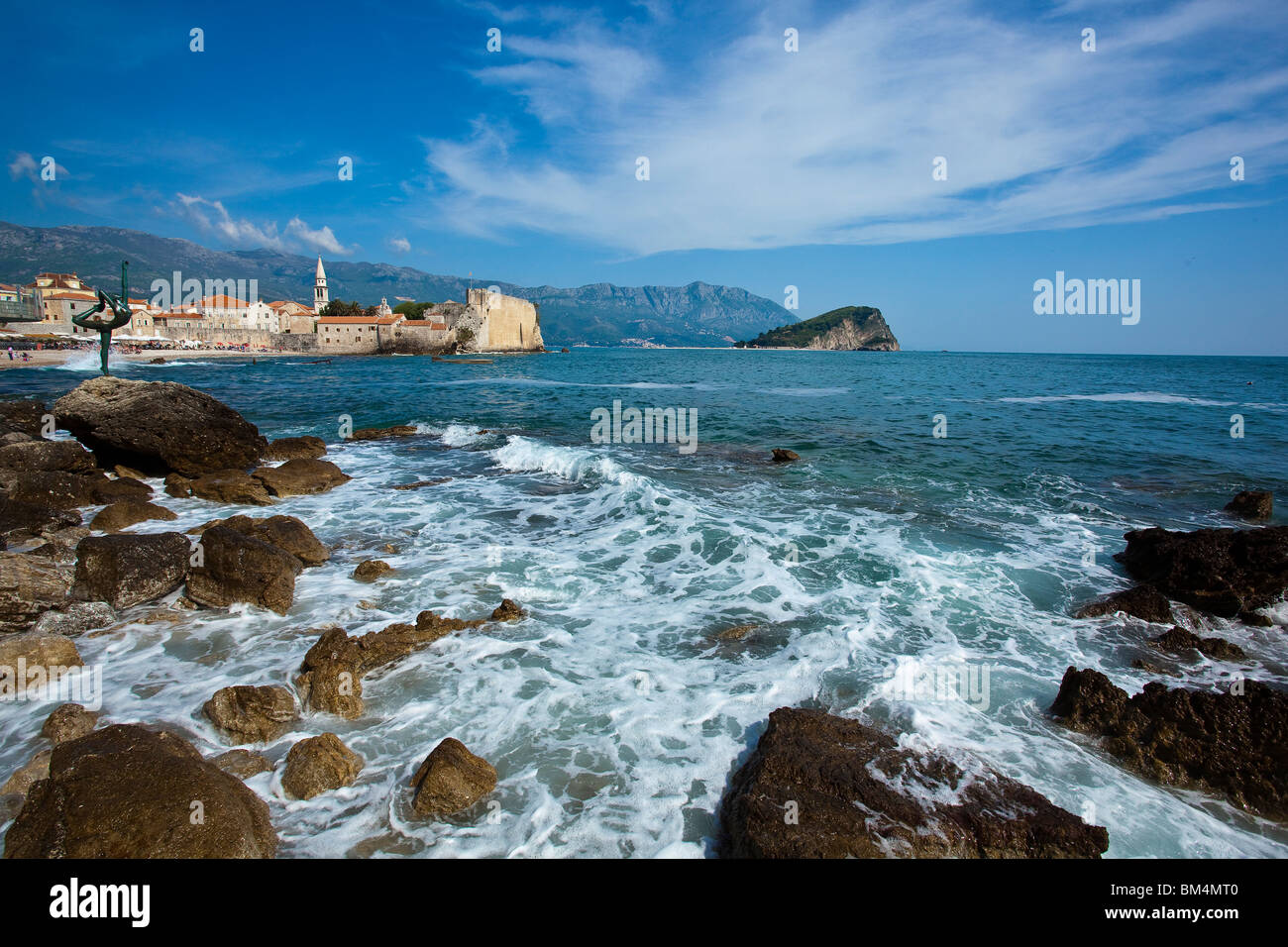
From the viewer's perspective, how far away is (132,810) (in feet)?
10.1

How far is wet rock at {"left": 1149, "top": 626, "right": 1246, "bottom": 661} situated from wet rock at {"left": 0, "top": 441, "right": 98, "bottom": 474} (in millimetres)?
17423

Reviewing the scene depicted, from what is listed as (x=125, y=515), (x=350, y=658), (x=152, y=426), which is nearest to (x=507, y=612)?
(x=350, y=658)

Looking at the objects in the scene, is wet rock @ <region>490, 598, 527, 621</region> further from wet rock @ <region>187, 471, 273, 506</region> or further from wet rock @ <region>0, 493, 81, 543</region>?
wet rock @ <region>0, 493, 81, 543</region>

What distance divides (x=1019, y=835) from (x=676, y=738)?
2.35m

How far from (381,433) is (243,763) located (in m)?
17.8

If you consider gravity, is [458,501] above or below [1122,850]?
above

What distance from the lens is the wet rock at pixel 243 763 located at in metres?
4.09

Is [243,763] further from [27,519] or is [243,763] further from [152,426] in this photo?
[152,426]

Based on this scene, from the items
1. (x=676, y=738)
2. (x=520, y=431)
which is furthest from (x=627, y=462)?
(x=676, y=738)

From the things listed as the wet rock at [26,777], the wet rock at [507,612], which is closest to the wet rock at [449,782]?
the wet rock at [26,777]
